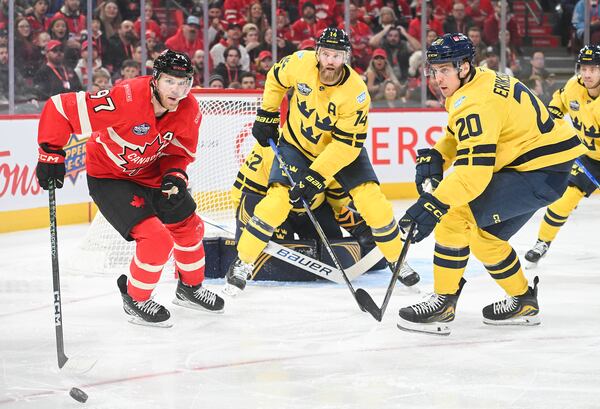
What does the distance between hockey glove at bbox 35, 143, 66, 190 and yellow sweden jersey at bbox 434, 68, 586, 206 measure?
4.12 ft

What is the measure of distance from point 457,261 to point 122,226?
1201 mm

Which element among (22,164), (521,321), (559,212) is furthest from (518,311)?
(22,164)

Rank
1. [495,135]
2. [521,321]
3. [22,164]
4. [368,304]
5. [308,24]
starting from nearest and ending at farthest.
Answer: [495,135], [521,321], [368,304], [22,164], [308,24]

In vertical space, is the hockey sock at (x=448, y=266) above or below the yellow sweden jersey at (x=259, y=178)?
above

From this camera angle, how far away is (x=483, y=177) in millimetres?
3480

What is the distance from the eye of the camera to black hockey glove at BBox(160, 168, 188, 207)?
3760 millimetres

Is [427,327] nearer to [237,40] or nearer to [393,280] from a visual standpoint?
[393,280]

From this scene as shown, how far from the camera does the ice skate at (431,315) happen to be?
3.74 metres

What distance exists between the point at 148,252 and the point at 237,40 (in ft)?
14.1

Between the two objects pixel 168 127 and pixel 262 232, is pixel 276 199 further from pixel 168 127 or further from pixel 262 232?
pixel 168 127

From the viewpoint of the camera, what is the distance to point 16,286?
481 centimetres

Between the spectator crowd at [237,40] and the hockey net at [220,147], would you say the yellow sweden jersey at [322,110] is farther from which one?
the spectator crowd at [237,40]

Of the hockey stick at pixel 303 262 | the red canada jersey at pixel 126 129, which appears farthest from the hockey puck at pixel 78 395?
the hockey stick at pixel 303 262

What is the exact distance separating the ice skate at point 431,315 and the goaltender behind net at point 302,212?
797 millimetres
